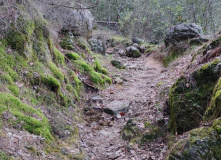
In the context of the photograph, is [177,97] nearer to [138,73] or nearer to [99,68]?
[99,68]

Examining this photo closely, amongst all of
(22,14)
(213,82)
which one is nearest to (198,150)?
(213,82)

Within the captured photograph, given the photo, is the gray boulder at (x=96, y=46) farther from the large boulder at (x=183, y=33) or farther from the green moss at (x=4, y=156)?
the green moss at (x=4, y=156)

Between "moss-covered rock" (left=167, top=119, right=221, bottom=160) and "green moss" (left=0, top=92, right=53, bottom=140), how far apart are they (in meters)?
2.44

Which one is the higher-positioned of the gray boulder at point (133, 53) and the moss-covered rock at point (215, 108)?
the moss-covered rock at point (215, 108)

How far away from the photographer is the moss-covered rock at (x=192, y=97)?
3.68 meters

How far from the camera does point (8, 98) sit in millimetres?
3512

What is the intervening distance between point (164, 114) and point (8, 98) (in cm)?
359

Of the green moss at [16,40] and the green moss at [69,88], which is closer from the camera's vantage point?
the green moss at [16,40]

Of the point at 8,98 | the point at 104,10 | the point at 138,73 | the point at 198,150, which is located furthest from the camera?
the point at 104,10

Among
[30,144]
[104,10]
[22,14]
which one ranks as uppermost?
[104,10]

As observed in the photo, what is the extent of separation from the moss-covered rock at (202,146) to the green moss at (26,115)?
96.1 inches

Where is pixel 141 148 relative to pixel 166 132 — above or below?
below

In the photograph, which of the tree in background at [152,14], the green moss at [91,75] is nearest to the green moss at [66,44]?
the green moss at [91,75]

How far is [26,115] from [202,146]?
10.2ft
